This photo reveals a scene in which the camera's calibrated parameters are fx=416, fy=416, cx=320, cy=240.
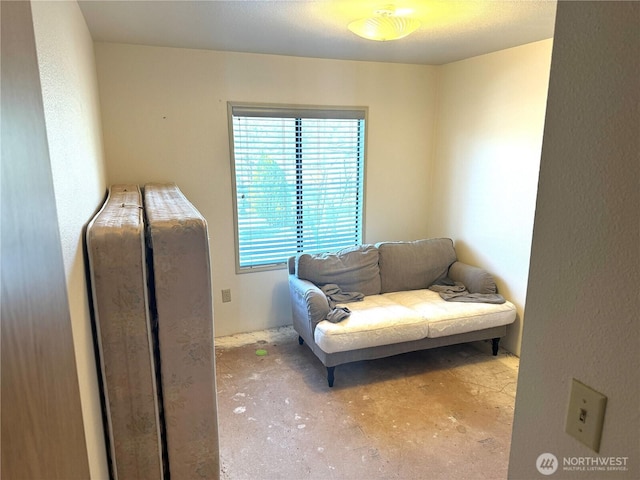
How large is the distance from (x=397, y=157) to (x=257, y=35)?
173 cm

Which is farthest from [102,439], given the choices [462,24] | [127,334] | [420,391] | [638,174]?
[462,24]

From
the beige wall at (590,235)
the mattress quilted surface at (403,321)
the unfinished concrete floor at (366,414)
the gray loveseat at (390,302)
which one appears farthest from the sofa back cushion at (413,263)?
the beige wall at (590,235)

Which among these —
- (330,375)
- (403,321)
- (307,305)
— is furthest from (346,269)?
(330,375)

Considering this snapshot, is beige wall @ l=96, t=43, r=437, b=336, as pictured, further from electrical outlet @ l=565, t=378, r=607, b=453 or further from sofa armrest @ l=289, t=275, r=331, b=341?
electrical outlet @ l=565, t=378, r=607, b=453

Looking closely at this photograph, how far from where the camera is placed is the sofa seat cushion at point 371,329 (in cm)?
274

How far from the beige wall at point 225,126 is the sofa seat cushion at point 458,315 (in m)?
1.02

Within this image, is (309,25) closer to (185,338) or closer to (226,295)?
(185,338)

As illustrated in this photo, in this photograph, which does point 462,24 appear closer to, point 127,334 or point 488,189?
point 488,189

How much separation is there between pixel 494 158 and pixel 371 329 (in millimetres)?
1729

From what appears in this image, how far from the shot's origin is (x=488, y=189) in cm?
343

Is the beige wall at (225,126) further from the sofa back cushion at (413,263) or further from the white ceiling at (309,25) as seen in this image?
the sofa back cushion at (413,263)

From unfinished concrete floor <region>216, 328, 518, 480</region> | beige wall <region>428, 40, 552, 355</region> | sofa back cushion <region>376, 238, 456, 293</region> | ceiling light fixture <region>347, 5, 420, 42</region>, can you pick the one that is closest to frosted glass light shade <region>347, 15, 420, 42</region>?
ceiling light fixture <region>347, 5, 420, 42</region>

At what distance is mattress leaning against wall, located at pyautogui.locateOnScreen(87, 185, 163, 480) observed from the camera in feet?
4.34

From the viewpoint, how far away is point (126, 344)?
4.48 feet
